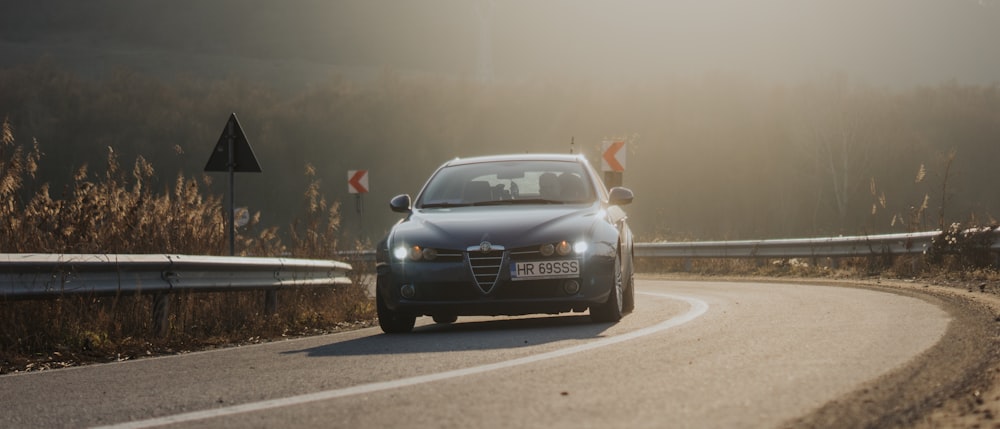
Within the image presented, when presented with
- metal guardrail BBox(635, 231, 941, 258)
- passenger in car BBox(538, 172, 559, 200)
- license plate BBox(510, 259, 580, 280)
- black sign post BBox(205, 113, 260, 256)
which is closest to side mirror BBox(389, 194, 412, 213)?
passenger in car BBox(538, 172, 559, 200)

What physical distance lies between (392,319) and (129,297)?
2.25 meters

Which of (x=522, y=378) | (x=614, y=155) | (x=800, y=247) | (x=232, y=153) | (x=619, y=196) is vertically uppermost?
(x=614, y=155)

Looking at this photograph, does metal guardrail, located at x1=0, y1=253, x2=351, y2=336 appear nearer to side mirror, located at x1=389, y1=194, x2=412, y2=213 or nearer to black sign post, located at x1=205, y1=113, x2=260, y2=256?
side mirror, located at x1=389, y1=194, x2=412, y2=213

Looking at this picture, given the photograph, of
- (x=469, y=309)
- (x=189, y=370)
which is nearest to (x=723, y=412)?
(x=189, y=370)

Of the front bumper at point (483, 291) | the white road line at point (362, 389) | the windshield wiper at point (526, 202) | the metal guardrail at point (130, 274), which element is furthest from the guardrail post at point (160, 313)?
the white road line at point (362, 389)

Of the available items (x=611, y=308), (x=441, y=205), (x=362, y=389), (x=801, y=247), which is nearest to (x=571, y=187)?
(x=441, y=205)

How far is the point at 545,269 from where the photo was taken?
34.6 ft

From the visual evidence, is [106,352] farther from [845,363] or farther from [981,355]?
[981,355]

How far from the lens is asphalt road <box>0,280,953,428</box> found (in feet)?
18.7

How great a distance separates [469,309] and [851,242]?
11949 mm

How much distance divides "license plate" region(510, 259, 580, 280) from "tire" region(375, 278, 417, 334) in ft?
3.59

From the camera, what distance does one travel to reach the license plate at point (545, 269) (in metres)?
10.5

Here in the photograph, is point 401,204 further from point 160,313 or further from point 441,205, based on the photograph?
point 160,313

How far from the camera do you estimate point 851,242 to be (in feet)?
68.6
